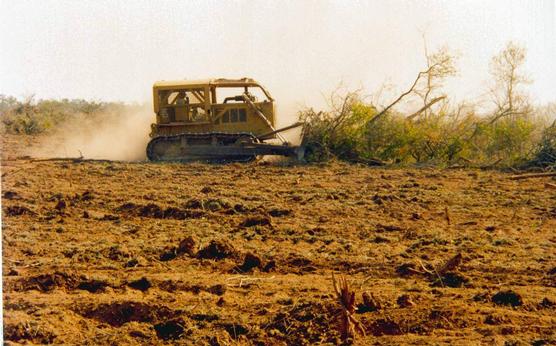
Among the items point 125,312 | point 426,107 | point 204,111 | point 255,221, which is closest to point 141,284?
point 125,312

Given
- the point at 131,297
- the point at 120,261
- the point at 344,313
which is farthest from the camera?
the point at 120,261

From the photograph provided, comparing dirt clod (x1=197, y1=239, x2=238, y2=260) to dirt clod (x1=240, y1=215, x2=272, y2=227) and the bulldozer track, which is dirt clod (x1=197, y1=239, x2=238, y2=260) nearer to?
dirt clod (x1=240, y1=215, x2=272, y2=227)

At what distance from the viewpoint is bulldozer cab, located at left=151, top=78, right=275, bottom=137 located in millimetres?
19141

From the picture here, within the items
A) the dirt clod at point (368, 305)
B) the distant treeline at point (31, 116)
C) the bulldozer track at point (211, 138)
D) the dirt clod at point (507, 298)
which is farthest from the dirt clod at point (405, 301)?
the distant treeline at point (31, 116)

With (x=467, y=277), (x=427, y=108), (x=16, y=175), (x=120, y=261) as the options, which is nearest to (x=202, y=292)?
(x=120, y=261)

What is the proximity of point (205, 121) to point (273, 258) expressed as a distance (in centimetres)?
1090

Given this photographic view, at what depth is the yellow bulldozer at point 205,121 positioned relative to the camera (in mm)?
18828

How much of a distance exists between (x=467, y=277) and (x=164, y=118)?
502 inches

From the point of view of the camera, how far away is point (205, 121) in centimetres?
1916

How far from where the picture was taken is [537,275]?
7.81m

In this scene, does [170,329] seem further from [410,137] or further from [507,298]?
[410,137]

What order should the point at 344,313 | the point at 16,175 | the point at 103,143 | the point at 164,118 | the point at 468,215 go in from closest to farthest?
the point at 344,313 < the point at 468,215 < the point at 16,175 < the point at 164,118 < the point at 103,143

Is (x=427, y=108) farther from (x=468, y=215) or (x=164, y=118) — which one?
(x=468, y=215)

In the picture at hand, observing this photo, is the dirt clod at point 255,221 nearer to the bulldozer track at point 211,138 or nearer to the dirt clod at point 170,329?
the dirt clod at point 170,329
